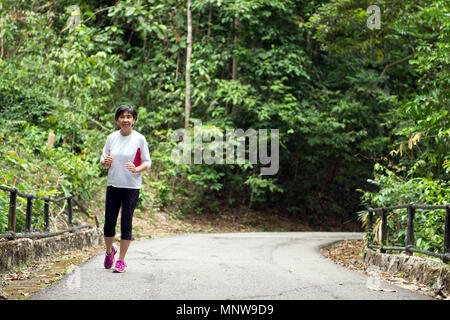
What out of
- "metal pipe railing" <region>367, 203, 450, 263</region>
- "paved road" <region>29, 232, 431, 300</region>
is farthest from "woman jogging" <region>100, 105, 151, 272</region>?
"metal pipe railing" <region>367, 203, 450, 263</region>

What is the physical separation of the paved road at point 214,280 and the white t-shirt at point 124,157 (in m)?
1.14

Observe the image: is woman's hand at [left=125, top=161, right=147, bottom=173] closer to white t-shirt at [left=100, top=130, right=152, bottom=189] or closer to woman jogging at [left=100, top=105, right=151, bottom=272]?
woman jogging at [left=100, top=105, right=151, bottom=272]

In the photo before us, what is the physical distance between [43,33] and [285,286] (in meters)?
16.1

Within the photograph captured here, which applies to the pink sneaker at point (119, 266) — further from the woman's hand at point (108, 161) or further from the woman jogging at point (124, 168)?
the woman's hand at point (108, 161)

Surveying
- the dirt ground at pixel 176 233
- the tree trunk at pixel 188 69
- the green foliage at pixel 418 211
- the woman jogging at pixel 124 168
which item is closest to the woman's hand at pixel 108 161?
the woman jogging at pixel 124 168

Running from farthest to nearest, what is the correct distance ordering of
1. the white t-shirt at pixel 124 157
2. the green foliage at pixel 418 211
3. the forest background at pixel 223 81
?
the forest background at pixel 223 81, the green foliage at pixel 418 211, the white t-shirt at pixel 124 157

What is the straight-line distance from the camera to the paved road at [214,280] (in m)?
5.35

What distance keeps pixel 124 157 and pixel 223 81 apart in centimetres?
1407

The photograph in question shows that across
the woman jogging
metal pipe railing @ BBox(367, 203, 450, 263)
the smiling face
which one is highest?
the smiling face

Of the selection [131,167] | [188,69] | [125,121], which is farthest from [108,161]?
[188,69]

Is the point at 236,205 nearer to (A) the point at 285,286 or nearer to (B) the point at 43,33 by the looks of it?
(B) the point at 43,33

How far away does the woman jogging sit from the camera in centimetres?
646
